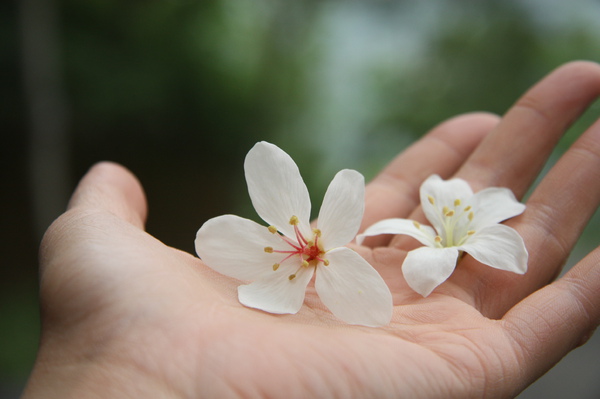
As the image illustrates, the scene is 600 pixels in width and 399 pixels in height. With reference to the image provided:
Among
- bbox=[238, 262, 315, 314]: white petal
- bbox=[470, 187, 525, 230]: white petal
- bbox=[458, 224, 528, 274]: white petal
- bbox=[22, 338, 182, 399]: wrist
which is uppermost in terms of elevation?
bbox=[470, 187, 525, 230]: white petal

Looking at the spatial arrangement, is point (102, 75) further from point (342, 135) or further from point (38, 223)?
point (342, 135)

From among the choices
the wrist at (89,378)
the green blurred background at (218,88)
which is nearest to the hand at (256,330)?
the wrist at (89,378)

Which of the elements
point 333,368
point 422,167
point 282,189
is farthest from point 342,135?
point 333,368

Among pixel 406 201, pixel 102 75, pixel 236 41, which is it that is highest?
pixel 236 41

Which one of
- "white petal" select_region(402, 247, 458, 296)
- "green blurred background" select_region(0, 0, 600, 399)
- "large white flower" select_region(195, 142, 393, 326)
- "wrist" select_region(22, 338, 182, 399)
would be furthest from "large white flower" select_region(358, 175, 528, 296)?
"green blurred background" select_region(0, 0, 600, 399)

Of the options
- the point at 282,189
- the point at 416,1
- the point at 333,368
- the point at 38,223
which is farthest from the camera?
the point at 38,223

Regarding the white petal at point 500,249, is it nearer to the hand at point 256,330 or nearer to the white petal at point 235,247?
the hand at point 256,330

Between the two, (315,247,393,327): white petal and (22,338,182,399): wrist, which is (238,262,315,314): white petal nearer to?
(315,247,393,327): white petal
